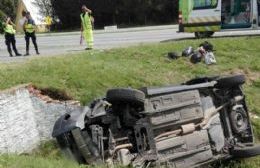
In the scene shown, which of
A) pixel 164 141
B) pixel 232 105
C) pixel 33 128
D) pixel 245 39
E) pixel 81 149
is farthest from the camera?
pixel 245 39

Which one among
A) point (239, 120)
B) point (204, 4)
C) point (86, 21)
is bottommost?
point (239, 120)

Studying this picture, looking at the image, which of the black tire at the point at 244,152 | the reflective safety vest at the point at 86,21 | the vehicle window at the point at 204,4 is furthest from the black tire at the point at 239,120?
the vehicle window at the point at 204,4

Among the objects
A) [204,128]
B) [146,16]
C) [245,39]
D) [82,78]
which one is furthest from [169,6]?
[204,128]

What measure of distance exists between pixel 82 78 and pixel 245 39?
704 centimetres

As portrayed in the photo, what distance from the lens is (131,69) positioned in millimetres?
14422

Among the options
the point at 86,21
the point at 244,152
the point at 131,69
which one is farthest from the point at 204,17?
the point at 244,152

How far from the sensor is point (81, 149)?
8.12 m

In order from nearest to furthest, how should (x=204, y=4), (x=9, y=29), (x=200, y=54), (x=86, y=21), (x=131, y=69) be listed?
(x=131, y=69) → (x=200, y=54) → (x=86, y=21) → (x=9, y=29) → (x=204, y=4)

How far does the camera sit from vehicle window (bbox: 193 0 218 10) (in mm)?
24438

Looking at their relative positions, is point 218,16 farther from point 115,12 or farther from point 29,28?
point 115,12

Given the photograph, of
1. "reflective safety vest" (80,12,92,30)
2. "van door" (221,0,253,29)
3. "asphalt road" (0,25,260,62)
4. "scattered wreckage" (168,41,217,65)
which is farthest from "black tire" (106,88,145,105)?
"van door" (221,0,253,29)

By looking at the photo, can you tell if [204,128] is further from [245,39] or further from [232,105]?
[245,39]

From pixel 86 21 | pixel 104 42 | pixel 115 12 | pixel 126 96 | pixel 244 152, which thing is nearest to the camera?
pixel 126 96

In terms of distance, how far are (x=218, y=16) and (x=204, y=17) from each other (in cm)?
57
